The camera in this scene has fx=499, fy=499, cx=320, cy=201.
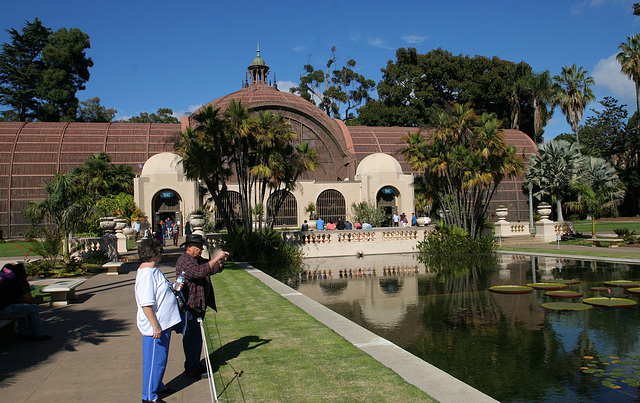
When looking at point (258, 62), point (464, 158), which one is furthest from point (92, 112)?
point (464, 158)

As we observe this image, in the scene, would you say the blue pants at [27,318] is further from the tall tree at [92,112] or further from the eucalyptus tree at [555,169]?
the tall tree at [92,112]

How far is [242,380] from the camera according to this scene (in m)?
6.07

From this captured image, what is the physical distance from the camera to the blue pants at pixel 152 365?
5336mm

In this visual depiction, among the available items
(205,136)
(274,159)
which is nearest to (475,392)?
(274,159)

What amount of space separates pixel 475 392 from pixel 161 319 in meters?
3.58

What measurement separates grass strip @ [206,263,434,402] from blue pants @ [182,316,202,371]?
1.05ft

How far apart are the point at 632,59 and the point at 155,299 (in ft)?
195

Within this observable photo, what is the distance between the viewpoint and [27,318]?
8.20m

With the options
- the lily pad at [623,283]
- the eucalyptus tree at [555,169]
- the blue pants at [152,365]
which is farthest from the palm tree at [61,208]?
the eucalyptus tree at [555,169]

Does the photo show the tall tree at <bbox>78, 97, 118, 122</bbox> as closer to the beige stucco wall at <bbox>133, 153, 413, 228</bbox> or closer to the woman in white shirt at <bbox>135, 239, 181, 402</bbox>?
the beige stucco wall at <bbox>133, 153, 413, 228</bbox>

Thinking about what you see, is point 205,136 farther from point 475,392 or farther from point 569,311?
point 475,392

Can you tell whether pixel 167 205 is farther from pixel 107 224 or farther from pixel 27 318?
pixel 27 318

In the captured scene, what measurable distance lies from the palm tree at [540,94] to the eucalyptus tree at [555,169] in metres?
17.3

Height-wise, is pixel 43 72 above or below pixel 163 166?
above
